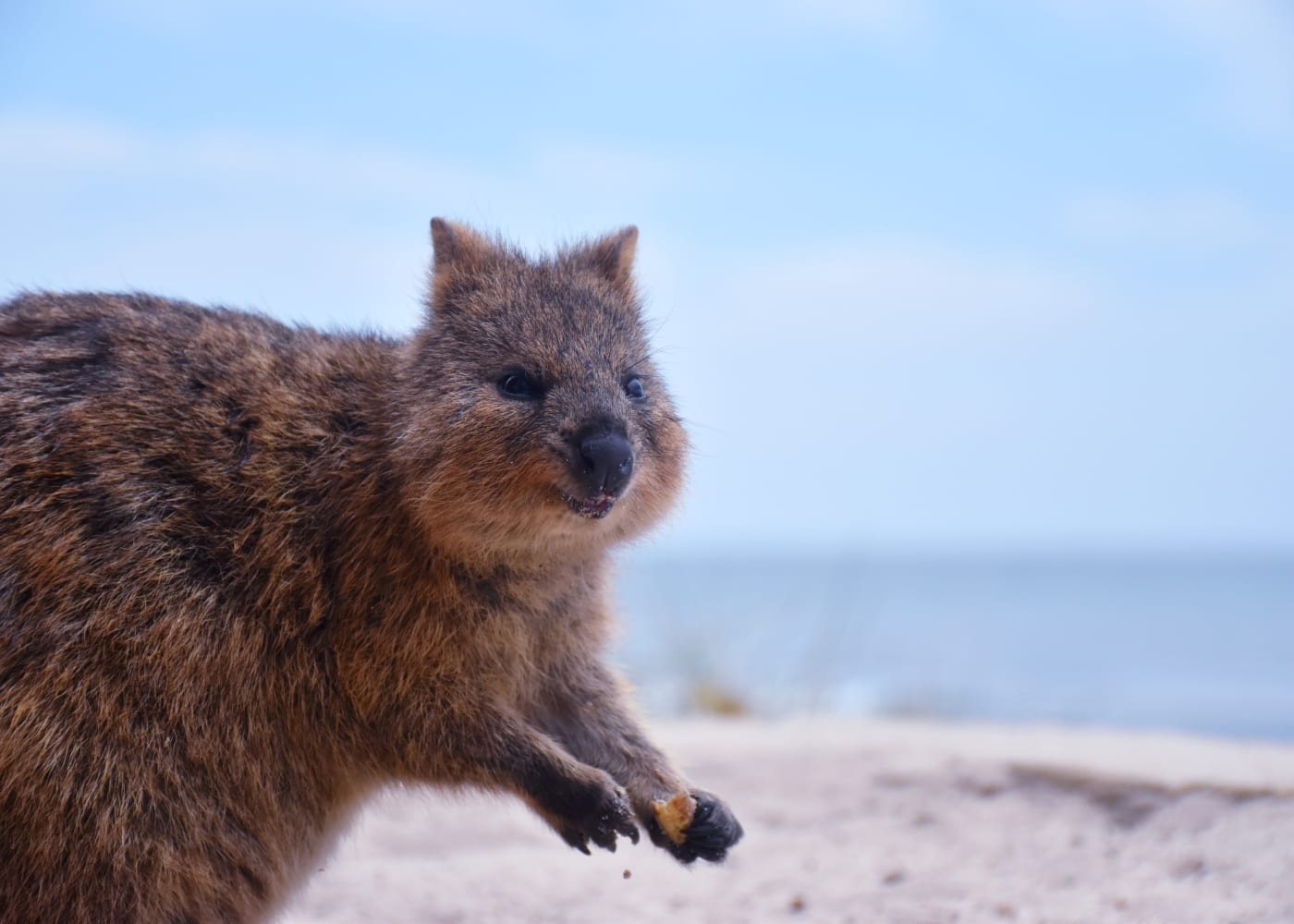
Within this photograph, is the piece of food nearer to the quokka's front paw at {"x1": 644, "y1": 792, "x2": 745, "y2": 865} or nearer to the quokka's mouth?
the quokka's front paw at {"x1": 644, "y1": 792, "x2": 745, "y2": 865}

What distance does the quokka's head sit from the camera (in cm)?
440

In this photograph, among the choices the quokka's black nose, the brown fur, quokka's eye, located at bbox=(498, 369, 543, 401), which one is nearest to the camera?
the brown fur

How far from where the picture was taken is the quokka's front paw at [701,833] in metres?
4.73

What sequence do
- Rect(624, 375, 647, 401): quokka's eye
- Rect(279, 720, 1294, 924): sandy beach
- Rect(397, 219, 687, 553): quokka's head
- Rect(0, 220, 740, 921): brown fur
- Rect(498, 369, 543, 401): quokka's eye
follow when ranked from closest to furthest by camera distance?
Rect(0, 220, 740, 921): brown fur
Rect(397, 219, 687, 553): quokka's head
Rect(498, 369, 543, 401): quokka's eye
Rect(624, 375, 647, 401): quokka's eye
Rect(279, 720, 1294, 924): sandy beach

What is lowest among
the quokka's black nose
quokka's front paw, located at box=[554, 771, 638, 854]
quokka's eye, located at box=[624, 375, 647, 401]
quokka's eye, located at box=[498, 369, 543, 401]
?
quokka's front paw, located at box=[554, 771, 638, 854]

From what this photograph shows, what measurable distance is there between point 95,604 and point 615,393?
1.90 metres

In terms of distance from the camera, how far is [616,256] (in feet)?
18.2

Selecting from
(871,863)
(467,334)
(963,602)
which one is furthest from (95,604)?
(963,602)

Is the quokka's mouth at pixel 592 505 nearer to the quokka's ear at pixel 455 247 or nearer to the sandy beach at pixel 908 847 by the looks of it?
the sandy beach at pixel 908 847

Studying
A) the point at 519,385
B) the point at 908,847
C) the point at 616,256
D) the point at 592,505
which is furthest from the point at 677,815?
the point at 616,256

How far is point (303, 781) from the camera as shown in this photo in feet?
14.9

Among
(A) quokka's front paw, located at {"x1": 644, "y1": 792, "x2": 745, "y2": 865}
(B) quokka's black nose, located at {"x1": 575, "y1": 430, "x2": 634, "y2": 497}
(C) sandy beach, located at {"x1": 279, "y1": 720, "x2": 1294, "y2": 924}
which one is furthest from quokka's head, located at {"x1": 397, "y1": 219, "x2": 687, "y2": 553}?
(C) sandy beach, located at {"x1": 279, "y1": 720, "x2": 1294, "y2": 924}

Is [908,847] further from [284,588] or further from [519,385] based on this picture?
[284,588]

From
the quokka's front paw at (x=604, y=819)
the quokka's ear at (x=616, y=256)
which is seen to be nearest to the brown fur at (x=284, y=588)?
the quokka's front paw at (x=604, y=819)
